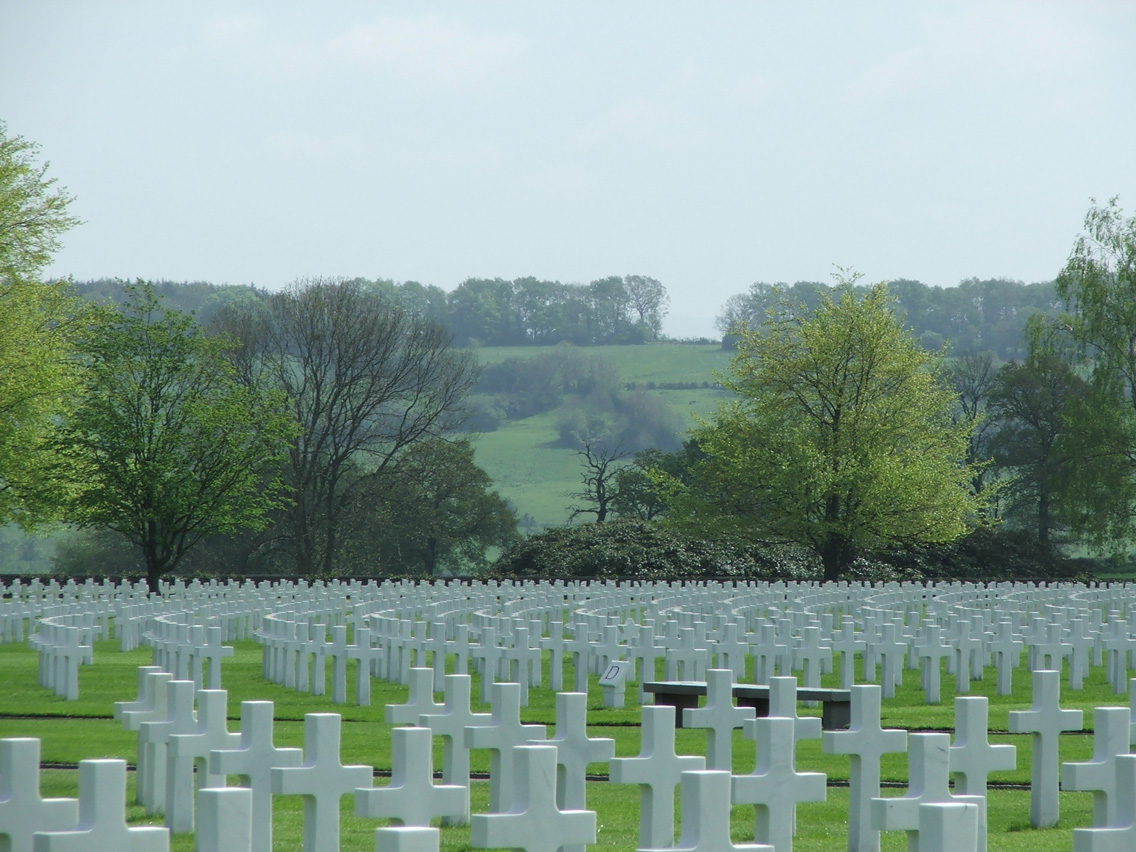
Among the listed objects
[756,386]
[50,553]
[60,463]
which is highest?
[756,386]

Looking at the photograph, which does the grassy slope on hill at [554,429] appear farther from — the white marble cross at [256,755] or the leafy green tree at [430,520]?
the white marble cross at [256,755]

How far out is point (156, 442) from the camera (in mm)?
29703

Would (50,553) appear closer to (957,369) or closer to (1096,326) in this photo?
(957,369)

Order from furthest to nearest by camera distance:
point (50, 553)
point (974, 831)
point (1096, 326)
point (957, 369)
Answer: point (50, 553), point (957, 369), point (1096, 326), point (974, 831)

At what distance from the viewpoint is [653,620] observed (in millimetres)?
15953

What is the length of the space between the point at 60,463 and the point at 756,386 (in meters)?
18.2

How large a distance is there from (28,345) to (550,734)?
2194 cm

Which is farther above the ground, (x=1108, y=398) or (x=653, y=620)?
(x=1108, y=398)

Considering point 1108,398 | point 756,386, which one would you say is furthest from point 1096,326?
point 756,386

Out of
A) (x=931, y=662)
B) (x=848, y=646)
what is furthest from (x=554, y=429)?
(x=931, y=662)

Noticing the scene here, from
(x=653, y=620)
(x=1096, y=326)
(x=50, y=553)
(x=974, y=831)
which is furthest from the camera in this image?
(x=50, y=553)

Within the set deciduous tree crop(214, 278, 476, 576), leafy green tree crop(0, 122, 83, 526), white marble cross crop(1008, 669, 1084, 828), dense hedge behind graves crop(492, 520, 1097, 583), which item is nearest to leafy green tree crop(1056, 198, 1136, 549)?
dense hedge behind graves crop(492, 520, 1097, 583)

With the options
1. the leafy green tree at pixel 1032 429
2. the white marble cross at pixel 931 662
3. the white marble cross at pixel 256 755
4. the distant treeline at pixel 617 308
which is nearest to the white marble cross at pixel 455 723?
the white marble cross at pixel 256 755

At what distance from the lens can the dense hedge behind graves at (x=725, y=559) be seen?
37.2m
